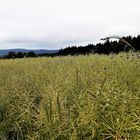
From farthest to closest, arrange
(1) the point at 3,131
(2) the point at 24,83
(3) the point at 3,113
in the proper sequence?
(2) the point at 24,83, (3) the point at 3,113, (1) the point at 3,131

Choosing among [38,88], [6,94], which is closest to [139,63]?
[38,88]

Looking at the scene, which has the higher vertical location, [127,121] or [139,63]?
[139,63]

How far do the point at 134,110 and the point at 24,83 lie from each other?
2.80 metres

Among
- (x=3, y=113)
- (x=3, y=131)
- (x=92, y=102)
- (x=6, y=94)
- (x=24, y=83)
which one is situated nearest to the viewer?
(x=92, y=102)

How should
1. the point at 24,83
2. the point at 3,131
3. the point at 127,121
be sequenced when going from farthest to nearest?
the point at 24,83 → the point at 3,131 → the point at 127,121

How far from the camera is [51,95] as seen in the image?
15.2ft

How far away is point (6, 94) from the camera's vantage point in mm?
5898

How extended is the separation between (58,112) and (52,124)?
0.14 metres

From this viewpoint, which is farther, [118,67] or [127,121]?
[118,67]

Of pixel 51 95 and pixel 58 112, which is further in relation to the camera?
pixel 51 95

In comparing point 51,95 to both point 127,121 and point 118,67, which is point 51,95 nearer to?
point 127,121

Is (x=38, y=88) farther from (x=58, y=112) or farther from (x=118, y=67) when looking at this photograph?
(x=58, y=112)

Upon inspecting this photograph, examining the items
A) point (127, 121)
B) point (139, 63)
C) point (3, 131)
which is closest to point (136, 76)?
point (139, 63)

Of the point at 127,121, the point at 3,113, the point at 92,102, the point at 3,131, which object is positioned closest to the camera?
the point at 127,121
